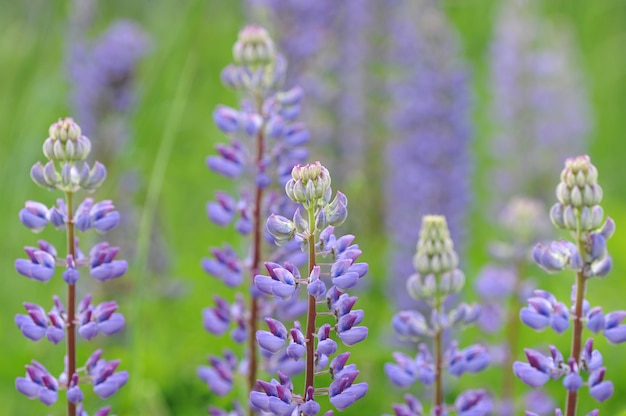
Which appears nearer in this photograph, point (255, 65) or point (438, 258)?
point (438, 258)

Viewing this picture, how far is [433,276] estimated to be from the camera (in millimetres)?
1775

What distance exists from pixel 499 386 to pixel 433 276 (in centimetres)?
158

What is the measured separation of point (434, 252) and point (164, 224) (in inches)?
92.7

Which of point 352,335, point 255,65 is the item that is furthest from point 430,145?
point 352,335

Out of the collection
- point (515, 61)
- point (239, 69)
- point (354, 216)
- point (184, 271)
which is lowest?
point (184, 271)

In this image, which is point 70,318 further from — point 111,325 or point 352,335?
point 352,335

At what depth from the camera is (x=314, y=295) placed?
1.41 m

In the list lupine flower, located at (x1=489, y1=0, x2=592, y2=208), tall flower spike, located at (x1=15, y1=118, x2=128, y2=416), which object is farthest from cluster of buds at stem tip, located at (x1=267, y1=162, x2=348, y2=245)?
lupine flower, located at (x1=489, y1=0, x2=592, y2=208)

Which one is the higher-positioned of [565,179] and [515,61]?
[515,61]

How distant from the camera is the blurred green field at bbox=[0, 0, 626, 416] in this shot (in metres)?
2.90

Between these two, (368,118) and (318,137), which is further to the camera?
(368,118)

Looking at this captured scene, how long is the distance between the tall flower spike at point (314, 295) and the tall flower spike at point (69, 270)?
281mm

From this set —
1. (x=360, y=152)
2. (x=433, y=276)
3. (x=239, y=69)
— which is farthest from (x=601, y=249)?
(x=360, y=152)

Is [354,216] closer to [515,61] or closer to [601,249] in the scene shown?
[515,61]
